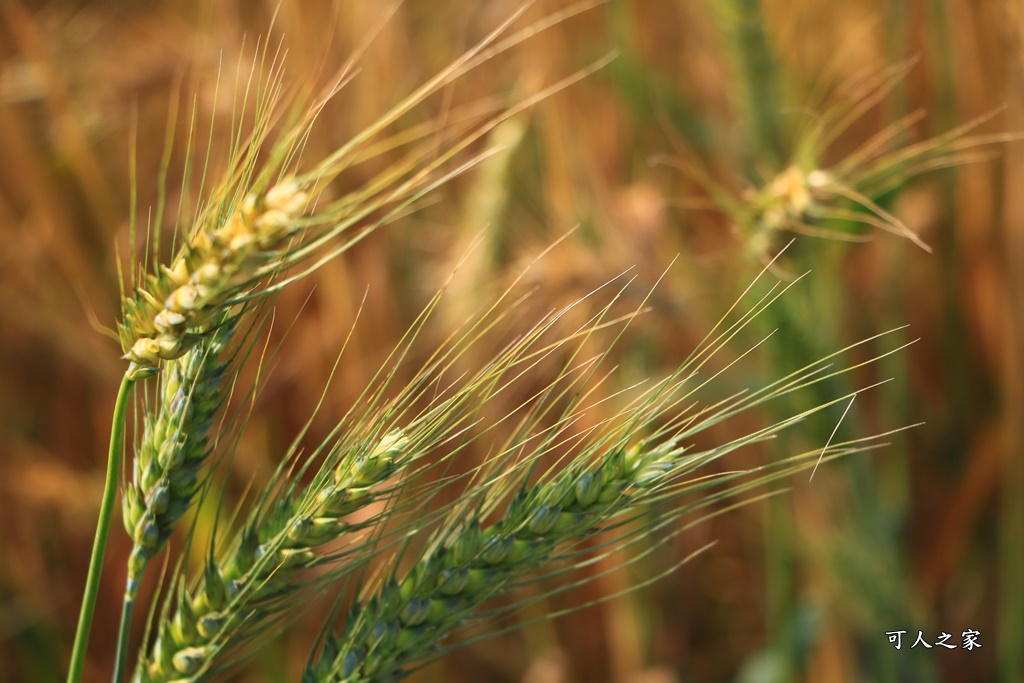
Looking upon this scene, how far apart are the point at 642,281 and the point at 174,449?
31.9 inches

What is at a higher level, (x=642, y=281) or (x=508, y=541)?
(x=642, y=281)

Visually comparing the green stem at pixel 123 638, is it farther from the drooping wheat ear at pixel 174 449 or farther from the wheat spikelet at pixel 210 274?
the wheat spikelet at pixel 210 274

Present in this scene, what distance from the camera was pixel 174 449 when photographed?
1.97 feet

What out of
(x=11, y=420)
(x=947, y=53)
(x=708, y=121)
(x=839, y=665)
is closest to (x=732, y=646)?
(x=839, y=665)

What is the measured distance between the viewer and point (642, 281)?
4.19 ft

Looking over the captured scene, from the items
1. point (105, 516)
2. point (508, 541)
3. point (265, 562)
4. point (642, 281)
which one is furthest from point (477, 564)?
point (642, 281)

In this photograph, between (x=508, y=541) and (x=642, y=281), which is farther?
(x=642, y=281)

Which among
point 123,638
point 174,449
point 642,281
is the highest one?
point 642,281

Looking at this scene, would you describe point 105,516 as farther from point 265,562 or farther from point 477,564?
point 477,564

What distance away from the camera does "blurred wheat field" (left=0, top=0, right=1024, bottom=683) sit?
1300mm

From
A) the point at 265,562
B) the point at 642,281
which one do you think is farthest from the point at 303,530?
the point at 642,281

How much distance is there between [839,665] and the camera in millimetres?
Answer: 1393

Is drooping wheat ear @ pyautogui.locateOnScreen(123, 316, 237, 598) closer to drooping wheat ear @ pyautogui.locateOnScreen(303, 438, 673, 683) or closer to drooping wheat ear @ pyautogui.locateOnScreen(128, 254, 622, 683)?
drooping wheat ear @ pyautogui.locateOnScreen(128, 254, 622, 683)

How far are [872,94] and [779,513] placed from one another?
0.91 metres
